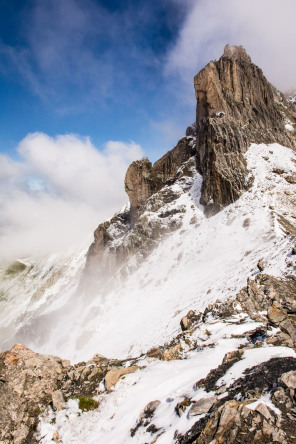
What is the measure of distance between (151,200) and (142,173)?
11.8 metres

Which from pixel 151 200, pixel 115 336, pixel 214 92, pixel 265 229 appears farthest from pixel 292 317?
pixel 214 92

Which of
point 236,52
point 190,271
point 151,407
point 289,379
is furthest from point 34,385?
point 236,52

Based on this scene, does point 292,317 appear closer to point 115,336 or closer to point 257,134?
point 115,336

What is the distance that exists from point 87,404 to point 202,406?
212 inches

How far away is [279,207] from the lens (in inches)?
1334

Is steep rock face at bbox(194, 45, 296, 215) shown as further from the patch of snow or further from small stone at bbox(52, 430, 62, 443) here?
small stone at bbox(52, 430, 62, 443)

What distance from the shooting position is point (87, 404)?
9.41 meters

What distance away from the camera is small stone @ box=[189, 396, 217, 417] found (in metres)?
6.01

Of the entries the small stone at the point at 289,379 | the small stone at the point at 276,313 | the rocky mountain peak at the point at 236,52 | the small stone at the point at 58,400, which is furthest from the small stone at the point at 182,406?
the rocky mountain peak at the point at 236,52

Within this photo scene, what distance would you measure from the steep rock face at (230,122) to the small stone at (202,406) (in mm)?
34954

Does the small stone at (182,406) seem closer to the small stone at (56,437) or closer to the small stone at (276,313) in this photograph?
the small stone at (56,437)

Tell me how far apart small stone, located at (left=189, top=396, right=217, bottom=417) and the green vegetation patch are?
4755mm

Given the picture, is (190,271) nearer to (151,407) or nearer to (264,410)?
(151,407)

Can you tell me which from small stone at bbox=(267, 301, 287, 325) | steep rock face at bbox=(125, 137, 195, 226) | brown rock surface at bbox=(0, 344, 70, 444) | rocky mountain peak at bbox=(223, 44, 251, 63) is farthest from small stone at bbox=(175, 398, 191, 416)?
rocky mountain peak at bbox=(223, 44, 251, 63)
